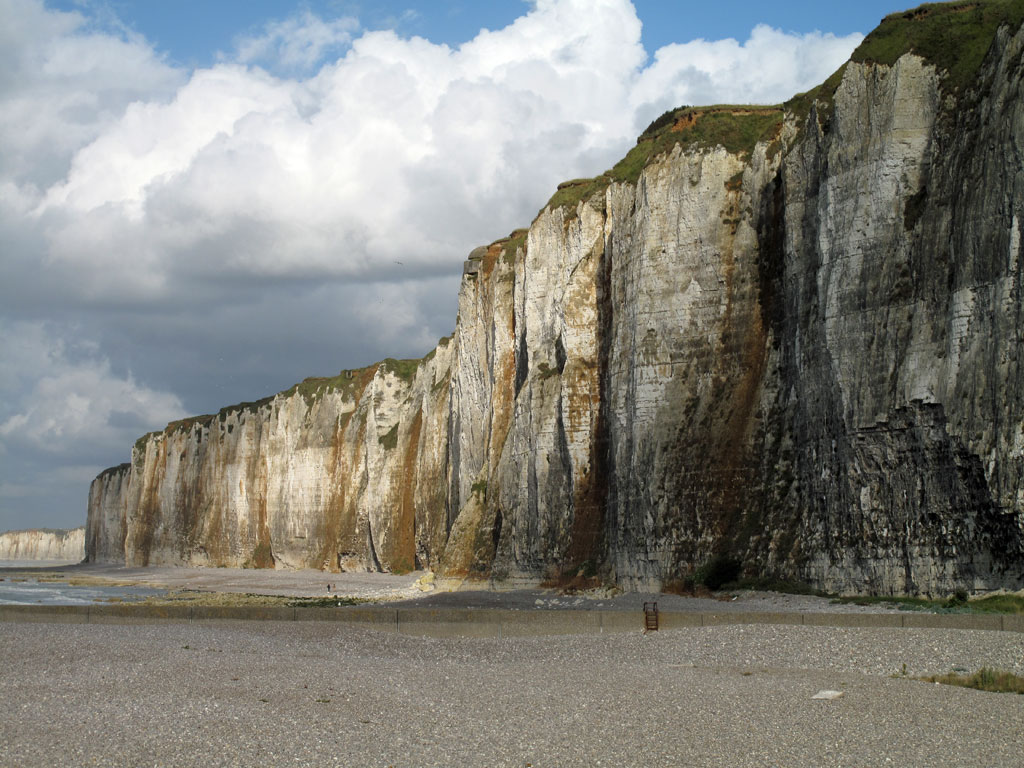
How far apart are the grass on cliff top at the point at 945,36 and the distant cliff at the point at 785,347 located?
2.4 inches

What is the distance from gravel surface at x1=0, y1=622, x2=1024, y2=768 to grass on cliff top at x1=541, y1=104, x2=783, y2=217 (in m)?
19.2

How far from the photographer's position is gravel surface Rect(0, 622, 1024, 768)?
863cm

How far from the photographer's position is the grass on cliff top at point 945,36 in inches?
933

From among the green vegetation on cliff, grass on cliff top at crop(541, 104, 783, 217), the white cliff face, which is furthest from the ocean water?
the green vegetation on cliff

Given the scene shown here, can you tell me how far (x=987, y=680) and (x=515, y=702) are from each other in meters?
Answer: 5.28

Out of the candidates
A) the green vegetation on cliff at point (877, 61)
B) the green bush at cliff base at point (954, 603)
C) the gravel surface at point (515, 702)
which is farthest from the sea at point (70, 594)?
the green vegetation on cliff at point (877, 61)

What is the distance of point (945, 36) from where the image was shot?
2456 cm

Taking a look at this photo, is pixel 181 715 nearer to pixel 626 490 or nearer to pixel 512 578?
pixel 626 490

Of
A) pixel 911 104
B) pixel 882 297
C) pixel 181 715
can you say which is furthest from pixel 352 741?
pixel 911 104

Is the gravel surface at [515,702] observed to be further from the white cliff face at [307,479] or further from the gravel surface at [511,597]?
the white cliff face at [307,479]

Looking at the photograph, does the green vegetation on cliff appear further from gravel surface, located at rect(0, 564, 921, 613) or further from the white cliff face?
the white cliff face

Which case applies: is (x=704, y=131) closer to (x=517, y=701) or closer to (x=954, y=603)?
(x=954, y=603)

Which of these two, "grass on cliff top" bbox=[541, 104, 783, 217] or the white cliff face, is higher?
"grass on cliff top" bbox=[541, 104, 783, 217]

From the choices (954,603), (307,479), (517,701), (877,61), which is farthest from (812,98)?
(307,479)
